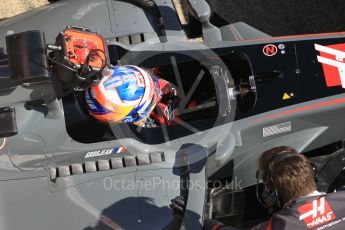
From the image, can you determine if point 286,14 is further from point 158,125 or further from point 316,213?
point 316,213

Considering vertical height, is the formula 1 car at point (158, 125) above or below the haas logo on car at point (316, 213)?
above

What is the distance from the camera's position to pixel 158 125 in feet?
11.4

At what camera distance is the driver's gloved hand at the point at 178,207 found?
3.24 metres

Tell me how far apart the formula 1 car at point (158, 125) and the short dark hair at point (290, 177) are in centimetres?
66

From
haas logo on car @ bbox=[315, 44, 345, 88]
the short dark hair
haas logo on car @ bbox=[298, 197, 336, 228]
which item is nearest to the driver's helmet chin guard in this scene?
the short dark hair

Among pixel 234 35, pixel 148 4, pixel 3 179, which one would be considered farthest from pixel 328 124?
pixel 3 179

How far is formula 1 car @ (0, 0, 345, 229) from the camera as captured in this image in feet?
10.6

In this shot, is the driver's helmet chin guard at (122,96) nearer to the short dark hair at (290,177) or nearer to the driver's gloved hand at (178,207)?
the driver's gloved hand at (178,207)

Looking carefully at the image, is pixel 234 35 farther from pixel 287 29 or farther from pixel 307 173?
pixel 307 173

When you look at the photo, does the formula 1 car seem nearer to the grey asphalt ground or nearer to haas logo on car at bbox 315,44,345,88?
haas logo on car at bbox 315,44,345,88

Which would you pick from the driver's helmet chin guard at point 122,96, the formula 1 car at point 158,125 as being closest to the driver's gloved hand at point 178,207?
the formula 1 car at point 158,125

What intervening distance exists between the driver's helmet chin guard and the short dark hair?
2.63 ft

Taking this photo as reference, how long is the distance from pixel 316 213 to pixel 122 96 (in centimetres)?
119

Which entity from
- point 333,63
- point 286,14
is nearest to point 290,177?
point 333,63
